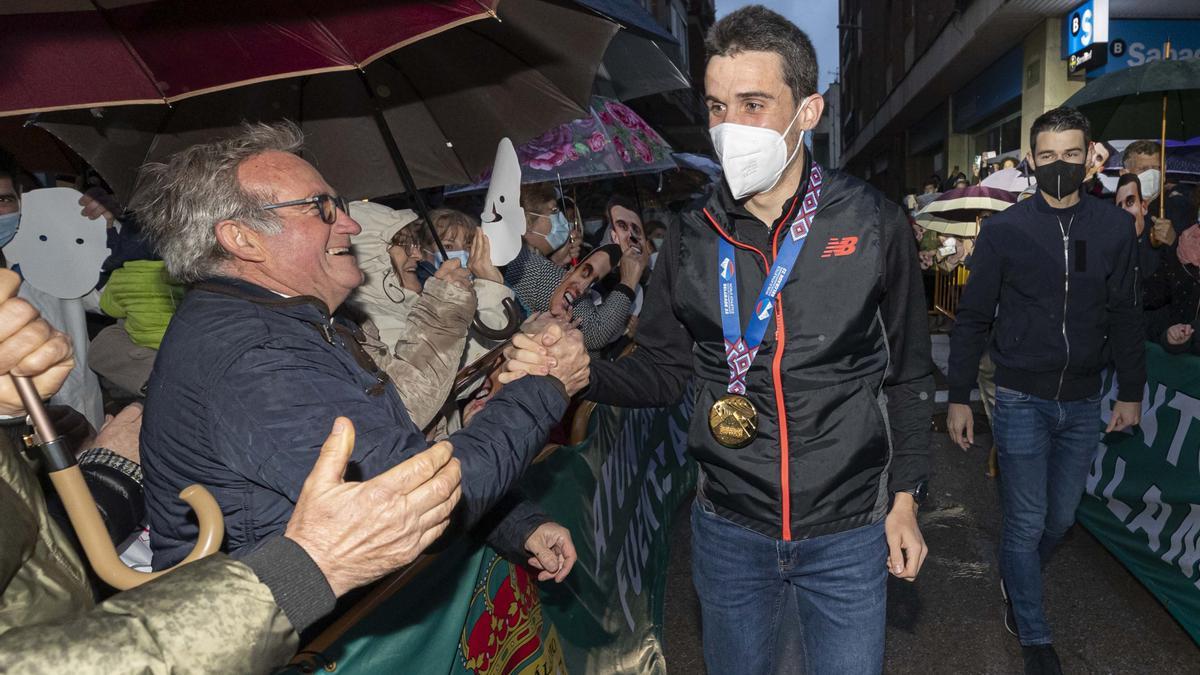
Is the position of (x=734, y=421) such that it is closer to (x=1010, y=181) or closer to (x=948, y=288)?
(x=1010, y=181)

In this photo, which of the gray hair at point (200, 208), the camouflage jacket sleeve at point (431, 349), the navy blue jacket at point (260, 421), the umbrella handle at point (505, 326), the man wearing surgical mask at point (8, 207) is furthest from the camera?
the man wearing surgical mask at point (8, 207)

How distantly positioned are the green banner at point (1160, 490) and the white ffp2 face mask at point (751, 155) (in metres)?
2.77

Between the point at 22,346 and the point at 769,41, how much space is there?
70.0 inches

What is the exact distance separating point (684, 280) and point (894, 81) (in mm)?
30998

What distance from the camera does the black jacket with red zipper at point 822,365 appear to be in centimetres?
212

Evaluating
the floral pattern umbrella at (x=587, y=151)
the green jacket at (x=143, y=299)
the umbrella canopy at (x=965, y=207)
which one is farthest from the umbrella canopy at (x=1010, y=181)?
the green jacket at (x=143, y=299)

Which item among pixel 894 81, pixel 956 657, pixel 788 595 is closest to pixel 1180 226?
pixel 956 657

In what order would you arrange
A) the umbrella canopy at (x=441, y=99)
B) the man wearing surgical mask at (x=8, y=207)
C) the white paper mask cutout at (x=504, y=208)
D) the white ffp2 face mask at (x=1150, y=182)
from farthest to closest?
1. the white ffp2 face mask at (x=1150, y=182)
2. the umbrella canopy at (x=441, y=99)
3. the man wearing surgical mask at (x=8, y=207)
4. the white paper mask cutout at (x=504, y=208)

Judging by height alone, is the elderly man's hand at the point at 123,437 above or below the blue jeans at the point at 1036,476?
above

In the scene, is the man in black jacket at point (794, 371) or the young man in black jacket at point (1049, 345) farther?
the young man in black jacket at point (1049, 345)

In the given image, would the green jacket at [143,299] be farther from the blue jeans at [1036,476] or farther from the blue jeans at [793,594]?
the blue jeans at [1036,476]

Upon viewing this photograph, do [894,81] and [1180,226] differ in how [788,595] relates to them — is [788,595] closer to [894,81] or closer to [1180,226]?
[1180,226]

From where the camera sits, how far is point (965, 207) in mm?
9367

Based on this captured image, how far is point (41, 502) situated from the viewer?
130cm
